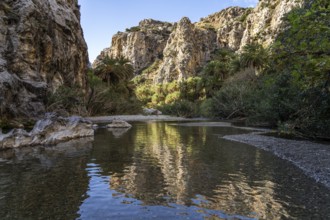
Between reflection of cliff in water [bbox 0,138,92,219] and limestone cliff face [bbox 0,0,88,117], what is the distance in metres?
12.7

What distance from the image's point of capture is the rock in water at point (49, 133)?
688 inches

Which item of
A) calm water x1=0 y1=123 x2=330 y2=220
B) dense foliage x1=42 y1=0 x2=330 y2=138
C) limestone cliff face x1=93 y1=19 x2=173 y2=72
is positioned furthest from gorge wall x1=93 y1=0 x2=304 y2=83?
calm water x1=0 y1=123 x2=330 y2=220

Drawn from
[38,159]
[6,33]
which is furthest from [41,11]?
[38,159]

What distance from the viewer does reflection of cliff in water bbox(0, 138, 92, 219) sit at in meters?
7.17

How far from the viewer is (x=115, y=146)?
18625 mm

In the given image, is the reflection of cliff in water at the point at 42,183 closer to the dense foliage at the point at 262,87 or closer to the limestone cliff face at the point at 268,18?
the dense foliage at the point at 262,87

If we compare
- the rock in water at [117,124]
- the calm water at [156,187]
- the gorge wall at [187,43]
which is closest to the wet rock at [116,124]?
the rock in water at [117,124]

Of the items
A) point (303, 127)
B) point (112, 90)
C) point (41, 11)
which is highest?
point (41, 11)

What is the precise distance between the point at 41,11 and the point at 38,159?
3404 cm

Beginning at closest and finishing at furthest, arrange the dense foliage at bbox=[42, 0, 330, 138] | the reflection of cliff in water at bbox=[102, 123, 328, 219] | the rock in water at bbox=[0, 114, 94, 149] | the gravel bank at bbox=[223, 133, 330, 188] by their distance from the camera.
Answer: the reflection of cliff in water at bbox=[102, 123, 328, 219]
the dense foliage at bbox=[42, 0, 330, 138]
the gravel bank at bbox=[223, 133, 330, 188]
the rock in water at bbox=[0, 114, 94, 149]

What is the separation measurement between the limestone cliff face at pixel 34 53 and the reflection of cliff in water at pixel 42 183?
1271 centimetres

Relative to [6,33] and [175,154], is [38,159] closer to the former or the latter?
[175,154]

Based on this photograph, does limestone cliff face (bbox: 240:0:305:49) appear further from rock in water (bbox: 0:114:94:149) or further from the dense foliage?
rock in water (bbox: 0:114:94:149)

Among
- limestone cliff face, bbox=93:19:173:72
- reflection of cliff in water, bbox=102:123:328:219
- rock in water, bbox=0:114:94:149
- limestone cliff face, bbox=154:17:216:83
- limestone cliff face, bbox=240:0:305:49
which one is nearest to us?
reflection of cliff in water, bbox=102:123:328:219
